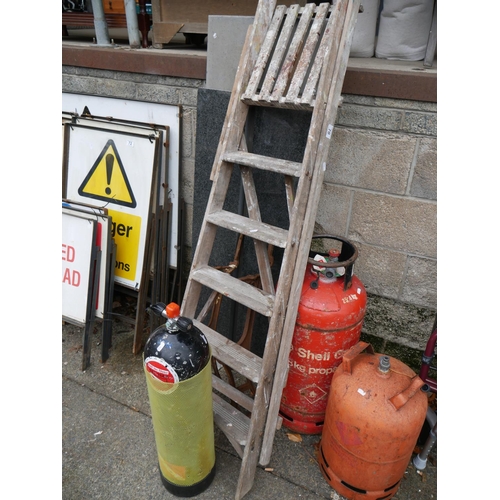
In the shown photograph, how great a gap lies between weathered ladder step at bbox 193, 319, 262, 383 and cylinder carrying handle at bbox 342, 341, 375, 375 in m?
0.45

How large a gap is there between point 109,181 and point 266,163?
161 cm

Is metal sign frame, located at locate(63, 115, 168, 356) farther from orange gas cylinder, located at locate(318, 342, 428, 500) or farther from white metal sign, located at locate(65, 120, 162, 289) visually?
orange gas cylinder, located at locate(318, 342, 428, 500)

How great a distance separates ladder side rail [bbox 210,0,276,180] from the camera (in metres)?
2.20

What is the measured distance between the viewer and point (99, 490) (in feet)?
7.09

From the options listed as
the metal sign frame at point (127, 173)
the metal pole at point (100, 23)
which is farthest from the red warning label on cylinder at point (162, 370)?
the metal pole at point (100, 23)

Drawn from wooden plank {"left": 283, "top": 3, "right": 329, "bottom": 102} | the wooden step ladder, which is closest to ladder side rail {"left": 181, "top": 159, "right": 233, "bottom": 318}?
the wooden step ladder

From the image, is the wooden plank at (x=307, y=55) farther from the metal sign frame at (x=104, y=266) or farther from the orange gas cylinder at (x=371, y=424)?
the metal sign frame at (x=104, y=266)

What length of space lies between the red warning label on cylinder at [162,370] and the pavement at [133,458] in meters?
0.87

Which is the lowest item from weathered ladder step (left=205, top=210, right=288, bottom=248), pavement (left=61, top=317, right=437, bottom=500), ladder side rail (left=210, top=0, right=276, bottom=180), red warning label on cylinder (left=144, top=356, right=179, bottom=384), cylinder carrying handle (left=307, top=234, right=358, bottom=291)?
pavement (left=61, top=317, right=437, bottom=500)

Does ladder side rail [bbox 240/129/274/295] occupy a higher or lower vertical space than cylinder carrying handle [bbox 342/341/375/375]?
higher

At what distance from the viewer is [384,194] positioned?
2.52 meters

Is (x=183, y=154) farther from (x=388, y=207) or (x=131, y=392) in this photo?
(x=131, y=392)

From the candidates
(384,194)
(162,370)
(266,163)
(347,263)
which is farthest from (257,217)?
(162,370)

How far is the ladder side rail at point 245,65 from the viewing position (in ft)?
7.21
